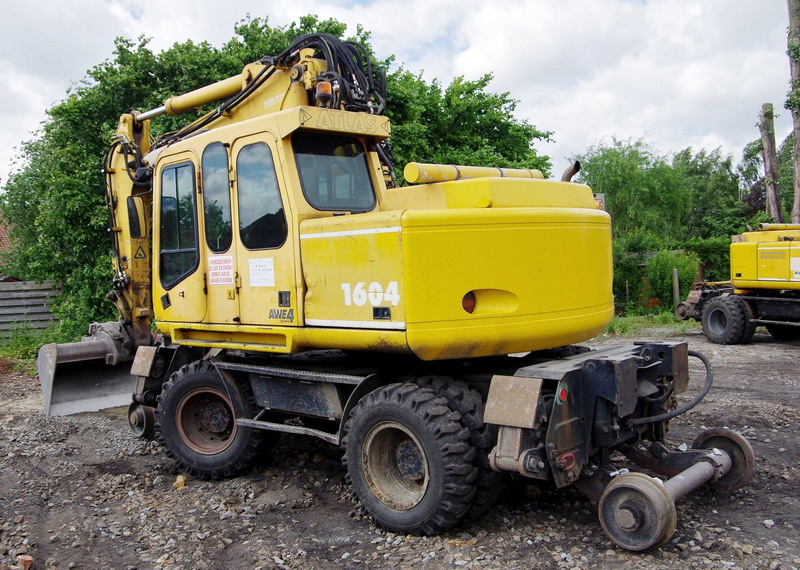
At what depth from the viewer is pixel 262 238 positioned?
5.16 meters

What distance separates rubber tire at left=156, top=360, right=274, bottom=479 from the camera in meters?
5.80

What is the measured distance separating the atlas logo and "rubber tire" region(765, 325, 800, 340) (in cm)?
1146

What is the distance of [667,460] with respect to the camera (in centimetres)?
501

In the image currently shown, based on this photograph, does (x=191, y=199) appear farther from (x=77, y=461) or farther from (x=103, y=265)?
(x=103, y=265)

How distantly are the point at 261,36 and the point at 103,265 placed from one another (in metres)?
5.70

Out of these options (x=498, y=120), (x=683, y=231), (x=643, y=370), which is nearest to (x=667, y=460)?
(x=643, y=370)

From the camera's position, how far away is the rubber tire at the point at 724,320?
42.9 feet

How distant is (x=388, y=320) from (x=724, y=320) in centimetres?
1094

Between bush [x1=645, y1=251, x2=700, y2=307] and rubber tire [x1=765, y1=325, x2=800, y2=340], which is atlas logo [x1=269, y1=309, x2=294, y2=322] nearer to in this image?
rubber tire [x1=765, y1=325, x2=800, y2=340]

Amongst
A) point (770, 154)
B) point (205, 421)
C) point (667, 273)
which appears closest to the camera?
point (205, 421)

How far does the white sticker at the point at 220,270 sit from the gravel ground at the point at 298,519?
1.66 meters

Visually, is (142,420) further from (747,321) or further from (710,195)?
(710,195)

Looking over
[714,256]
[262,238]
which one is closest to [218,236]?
[262,238]

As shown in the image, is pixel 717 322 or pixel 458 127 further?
pixel 458 127
